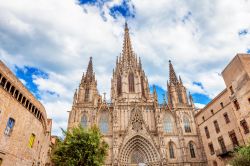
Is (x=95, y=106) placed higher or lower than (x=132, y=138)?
higher

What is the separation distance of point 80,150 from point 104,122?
55.3ft

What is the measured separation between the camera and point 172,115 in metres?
36.9

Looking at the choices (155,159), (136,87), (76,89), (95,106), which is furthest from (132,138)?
(76,89)

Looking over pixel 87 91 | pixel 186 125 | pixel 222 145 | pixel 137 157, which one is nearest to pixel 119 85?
pixel 87 91

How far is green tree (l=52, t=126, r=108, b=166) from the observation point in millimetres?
18156

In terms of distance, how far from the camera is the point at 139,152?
109 ft

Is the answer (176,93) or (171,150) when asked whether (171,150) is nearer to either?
(171,150)

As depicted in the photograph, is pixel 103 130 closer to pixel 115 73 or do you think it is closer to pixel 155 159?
pixel 155 159

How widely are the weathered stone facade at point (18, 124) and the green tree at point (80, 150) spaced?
11.4 ft

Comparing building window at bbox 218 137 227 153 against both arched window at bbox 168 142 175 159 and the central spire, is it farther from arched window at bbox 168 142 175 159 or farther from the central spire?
the central spire

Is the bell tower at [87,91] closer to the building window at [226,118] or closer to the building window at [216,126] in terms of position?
the building window at [216,126]

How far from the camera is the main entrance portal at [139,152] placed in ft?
104

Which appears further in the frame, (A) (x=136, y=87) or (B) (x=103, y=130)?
(A) (x=136, y=87)

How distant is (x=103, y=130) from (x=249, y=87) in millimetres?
24817
